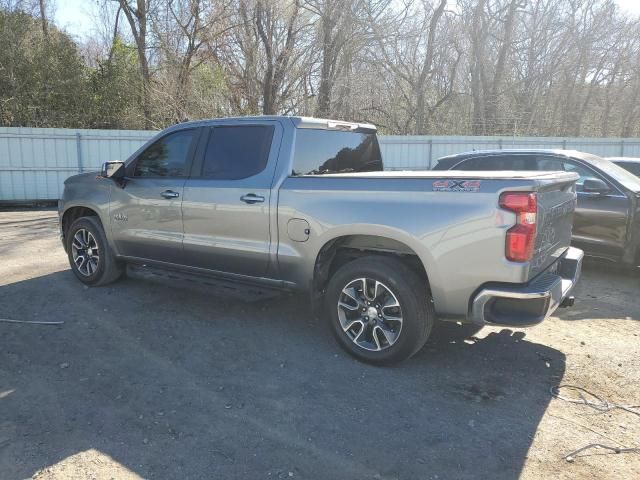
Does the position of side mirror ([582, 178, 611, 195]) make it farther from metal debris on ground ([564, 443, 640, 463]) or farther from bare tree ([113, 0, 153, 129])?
bare tree ([113, 0, 153, 129])

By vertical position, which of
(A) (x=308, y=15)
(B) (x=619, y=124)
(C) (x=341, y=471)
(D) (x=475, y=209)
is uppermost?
(A) (x=308, y=15)

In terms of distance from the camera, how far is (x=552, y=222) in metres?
3.90

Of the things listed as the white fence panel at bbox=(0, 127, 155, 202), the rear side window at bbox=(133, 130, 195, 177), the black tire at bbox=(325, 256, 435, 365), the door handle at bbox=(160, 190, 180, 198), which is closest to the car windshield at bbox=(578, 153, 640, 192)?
the black tire at bbox=(325, 256, 435, 365)

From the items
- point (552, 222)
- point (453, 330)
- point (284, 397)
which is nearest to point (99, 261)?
point (284, 397)

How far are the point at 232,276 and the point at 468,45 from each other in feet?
71.0

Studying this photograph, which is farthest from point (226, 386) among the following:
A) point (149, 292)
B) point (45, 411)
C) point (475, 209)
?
point (149, 292)

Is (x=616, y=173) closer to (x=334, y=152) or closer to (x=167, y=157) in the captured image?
(x=334, y=152)

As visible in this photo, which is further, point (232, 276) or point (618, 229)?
point (618, 229)

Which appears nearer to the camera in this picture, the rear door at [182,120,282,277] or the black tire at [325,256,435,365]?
the black tire at [325,256,435,365]

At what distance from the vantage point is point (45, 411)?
3.39m

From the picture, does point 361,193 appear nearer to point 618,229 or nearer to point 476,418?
point 476,418

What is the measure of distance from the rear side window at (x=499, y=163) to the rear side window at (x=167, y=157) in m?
4.11

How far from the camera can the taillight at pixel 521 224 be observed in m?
3.39

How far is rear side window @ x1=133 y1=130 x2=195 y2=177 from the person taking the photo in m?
5.27
